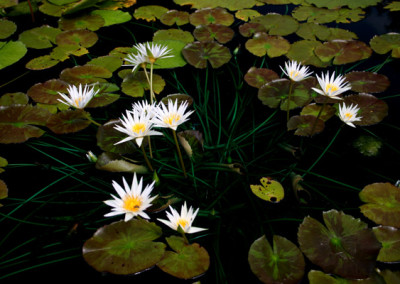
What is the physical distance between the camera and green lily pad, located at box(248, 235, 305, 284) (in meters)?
1.02

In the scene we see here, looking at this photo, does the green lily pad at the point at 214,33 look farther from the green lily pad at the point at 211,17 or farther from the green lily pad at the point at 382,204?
the green lily pad at the point at 382,204

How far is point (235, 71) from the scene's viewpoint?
2104mm

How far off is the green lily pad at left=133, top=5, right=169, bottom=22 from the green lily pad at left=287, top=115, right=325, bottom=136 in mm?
1681

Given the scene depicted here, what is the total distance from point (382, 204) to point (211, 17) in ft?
6.37

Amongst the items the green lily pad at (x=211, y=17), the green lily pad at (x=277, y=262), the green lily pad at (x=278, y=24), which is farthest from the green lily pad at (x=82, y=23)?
the green lily pad at (x=277, y=262)

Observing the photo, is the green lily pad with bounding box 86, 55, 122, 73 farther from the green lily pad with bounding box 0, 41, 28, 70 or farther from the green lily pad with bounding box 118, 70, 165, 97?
the green lily pad with bounding box 0, 41, 28, 70

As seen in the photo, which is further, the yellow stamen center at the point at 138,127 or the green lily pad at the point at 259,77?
the green lily pad at the point at 259,77

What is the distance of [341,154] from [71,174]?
146 centimetres

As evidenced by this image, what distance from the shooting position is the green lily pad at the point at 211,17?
2429mm

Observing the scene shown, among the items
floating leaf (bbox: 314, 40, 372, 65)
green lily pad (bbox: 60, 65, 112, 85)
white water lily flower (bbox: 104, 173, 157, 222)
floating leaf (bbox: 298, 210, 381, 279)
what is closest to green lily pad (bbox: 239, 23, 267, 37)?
floating leaf (bbox: 314, 40, 372, 65)

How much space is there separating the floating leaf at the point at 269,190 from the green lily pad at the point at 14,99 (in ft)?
4.76

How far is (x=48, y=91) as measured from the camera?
177 centimetres

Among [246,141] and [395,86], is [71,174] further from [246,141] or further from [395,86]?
[395,86]

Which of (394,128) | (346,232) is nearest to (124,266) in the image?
(346,232)
